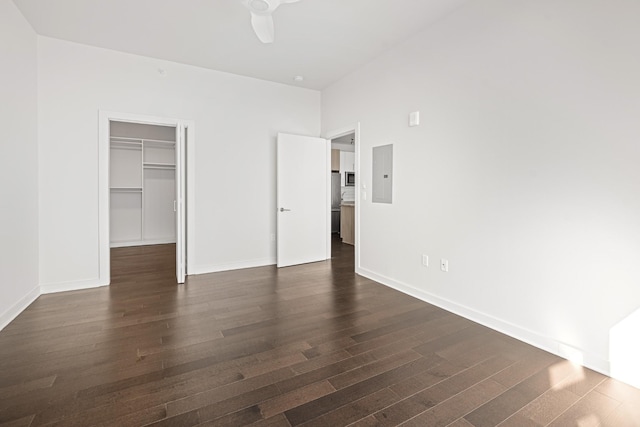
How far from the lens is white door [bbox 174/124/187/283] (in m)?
4.03

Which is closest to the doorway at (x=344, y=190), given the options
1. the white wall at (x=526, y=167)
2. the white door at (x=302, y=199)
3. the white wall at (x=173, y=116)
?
the white door at (x=302, y=199)

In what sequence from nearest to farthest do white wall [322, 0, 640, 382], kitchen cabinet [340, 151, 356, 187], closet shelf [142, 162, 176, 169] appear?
white wall [322, 0, 640, 382], closet shelf [142, 162, 176, 169], kitchen cabinet [340, 151, 356, 187]

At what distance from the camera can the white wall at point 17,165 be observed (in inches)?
107

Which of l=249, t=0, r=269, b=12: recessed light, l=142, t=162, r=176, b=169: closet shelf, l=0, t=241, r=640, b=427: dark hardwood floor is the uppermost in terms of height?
l=249, t=0, r=269, b=12: recessed light

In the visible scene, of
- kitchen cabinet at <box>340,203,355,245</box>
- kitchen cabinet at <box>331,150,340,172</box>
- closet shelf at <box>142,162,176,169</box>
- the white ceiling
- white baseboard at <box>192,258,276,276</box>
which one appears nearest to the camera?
the white ceiling

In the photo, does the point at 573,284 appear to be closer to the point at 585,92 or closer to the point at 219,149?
the point at 585,92

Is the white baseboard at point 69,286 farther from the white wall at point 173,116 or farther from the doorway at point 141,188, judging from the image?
the doorway at point 141,188

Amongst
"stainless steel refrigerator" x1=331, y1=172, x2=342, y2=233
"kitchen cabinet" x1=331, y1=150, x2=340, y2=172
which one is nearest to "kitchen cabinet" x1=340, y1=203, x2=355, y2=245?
"stainless steel refrigerator" x1=331, y1=172, x2=342, y2=233

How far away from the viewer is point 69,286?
3.70m

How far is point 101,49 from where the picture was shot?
378cm

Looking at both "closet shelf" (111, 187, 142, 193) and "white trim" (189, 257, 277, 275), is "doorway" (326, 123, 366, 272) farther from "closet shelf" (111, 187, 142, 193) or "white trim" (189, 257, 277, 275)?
"closet shelf" (111, 187, 142, 193)

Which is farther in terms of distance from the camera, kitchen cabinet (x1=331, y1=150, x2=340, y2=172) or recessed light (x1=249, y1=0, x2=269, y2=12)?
kitchen cabinet (x1=331, y1=150, x2=340, y2=172)

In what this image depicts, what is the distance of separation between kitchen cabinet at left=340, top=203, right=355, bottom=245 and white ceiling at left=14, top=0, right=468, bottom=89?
3.28 meters

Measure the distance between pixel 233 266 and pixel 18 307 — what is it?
2354 millimetres
